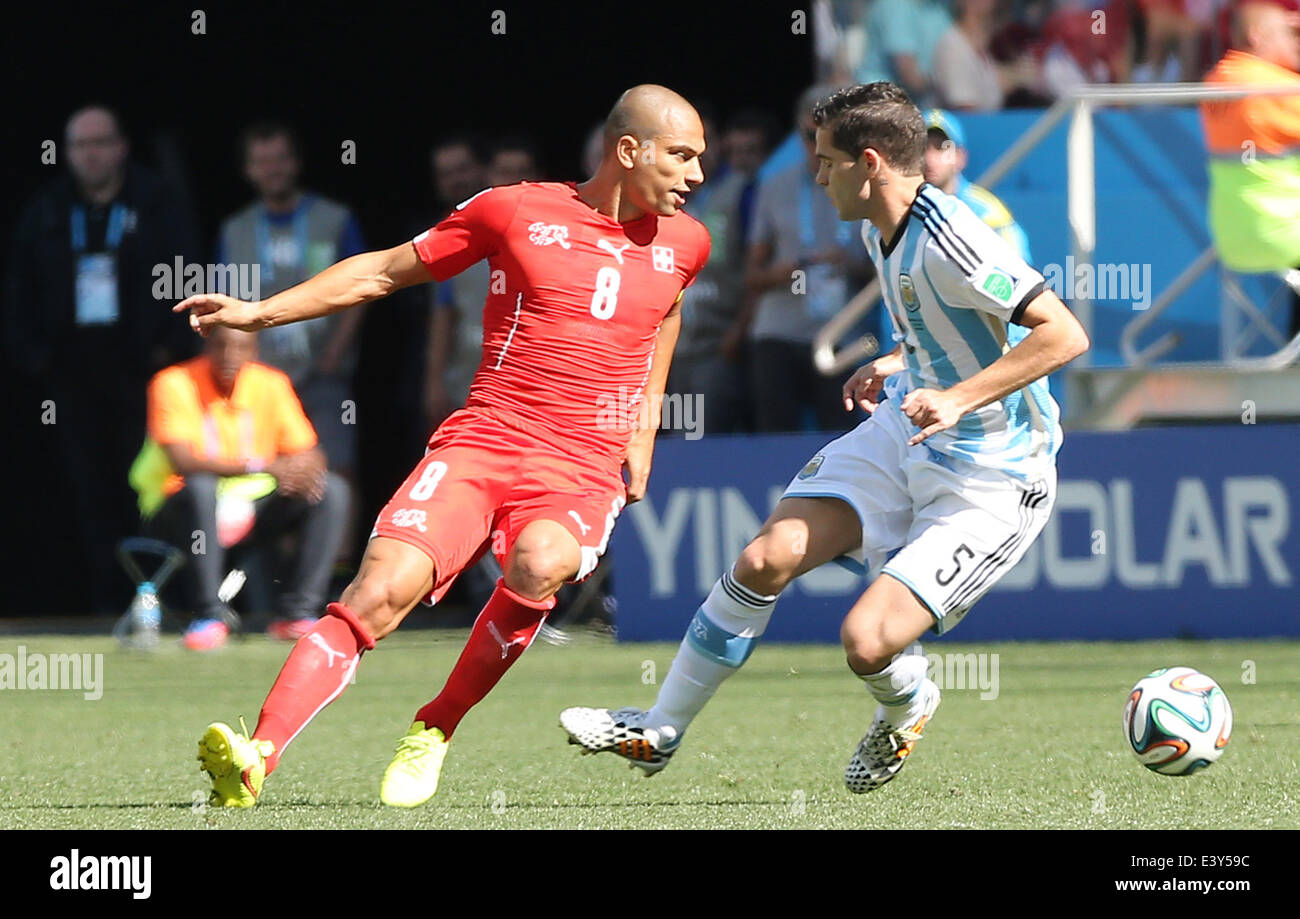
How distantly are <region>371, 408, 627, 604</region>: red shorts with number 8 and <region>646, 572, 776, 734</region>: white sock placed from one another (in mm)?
356

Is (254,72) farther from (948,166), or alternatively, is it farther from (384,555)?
(384,555)

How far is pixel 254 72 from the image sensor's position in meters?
14.8

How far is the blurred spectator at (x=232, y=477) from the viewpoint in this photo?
11.5m

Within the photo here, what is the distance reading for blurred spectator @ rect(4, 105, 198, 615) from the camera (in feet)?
40.7

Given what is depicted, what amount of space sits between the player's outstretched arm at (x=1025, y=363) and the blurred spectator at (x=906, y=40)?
255 inches

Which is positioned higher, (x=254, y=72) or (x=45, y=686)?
(x=254, y=72)

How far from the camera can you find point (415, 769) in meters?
5.82

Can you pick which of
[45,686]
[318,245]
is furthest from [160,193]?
[45,686]

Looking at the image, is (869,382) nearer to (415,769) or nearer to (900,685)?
(900,685)

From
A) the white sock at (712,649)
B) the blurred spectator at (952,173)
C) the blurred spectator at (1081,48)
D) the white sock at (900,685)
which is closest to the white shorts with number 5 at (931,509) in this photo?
the white sock at (900,685)

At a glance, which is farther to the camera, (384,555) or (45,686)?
(45,686)

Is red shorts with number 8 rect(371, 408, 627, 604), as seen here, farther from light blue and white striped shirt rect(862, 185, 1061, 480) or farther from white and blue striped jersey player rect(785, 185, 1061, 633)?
light blue and white striped shirt rect(862, 185, 1061, 480)

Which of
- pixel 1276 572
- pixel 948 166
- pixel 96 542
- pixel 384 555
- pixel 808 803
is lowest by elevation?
pixel 96 542
